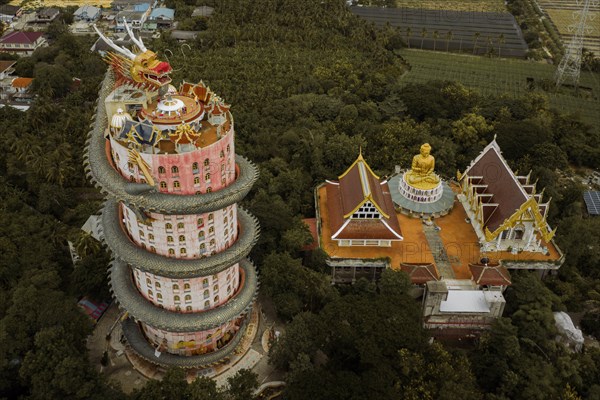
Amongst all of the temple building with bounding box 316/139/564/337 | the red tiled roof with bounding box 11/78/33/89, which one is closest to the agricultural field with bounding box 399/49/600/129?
the temple building with bounding box 316/139/564/337

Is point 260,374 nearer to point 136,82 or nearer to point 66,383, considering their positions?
point 66,383

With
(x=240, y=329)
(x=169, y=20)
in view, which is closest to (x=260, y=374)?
(x=240, y=329)

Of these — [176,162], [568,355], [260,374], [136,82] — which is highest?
[136,82]

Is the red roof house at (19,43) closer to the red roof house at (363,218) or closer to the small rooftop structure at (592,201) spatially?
the red roof house at (363,218)

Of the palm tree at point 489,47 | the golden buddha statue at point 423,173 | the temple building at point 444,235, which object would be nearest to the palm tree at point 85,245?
the temple building at point 444,235

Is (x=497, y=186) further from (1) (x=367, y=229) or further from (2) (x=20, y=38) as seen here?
(2) (x=20, y=38)
